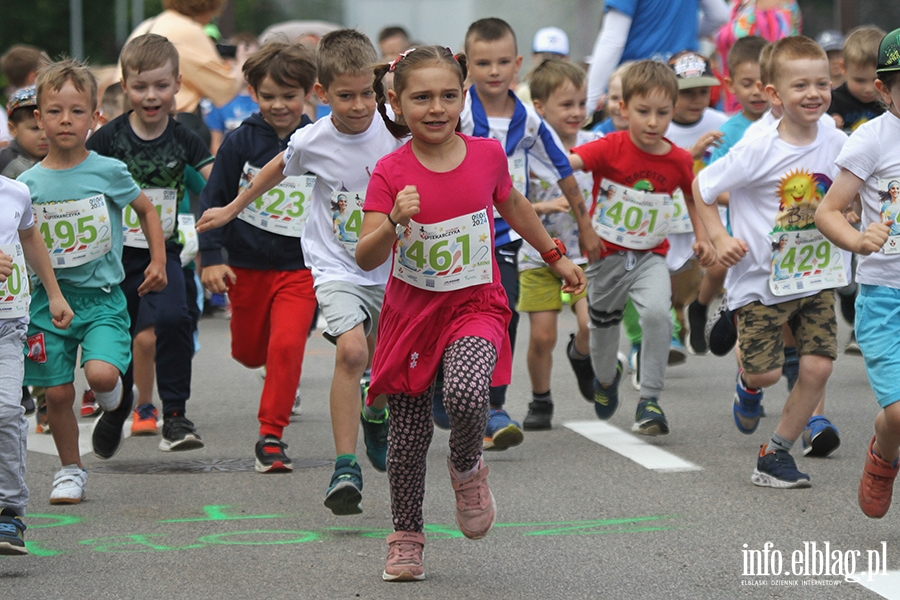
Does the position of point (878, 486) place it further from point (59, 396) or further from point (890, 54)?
point (59, 396)

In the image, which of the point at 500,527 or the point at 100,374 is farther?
the point at 100,374

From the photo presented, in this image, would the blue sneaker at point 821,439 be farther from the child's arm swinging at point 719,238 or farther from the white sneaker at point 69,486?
the white sneaker at point 69,486

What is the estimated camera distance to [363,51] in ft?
20.8

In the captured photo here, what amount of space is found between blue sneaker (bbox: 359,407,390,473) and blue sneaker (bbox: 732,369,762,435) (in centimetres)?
169

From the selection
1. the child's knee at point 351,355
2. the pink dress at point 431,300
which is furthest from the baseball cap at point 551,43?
the pink dress at point 431,300

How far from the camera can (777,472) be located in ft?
21.0

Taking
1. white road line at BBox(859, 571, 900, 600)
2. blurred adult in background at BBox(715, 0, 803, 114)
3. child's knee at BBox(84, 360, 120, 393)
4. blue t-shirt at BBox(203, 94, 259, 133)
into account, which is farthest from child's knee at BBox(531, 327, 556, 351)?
blue t-shirt at BBox(203, 94, 259, 133)

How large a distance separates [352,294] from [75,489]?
4.72 feet

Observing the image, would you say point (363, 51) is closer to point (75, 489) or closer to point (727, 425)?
point (75, 489)

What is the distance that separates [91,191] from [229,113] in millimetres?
8001

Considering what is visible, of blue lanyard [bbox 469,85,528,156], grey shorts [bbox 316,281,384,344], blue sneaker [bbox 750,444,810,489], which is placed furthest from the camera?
blue lanyard [bbox 469,85,528,156]

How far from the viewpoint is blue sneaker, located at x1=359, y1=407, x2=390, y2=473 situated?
6.59 meters

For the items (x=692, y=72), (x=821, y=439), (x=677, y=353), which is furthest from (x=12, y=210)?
(x=677, y=353)

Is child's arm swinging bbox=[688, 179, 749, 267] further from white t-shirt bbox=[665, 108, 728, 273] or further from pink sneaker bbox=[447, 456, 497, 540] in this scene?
white t-shirt bbox=[665, 108, 728, 273]
